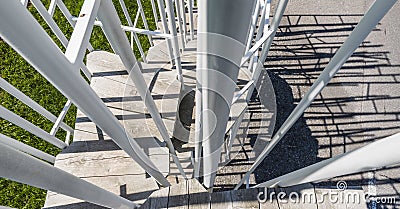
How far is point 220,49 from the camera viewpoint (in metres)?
0.55

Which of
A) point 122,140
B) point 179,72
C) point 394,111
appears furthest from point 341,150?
point 122,140

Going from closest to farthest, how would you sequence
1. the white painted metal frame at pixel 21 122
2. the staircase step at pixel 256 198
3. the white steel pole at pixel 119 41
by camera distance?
1. the white steel pole at pixel 119 41
2. the white painted metal frame at pixel 21 122
3. the staircase step at pixel 256 198

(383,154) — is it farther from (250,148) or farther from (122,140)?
(250,148)

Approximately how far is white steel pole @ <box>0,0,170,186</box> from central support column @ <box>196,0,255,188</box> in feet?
0.78

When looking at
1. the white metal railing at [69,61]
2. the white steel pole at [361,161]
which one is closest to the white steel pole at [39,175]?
the white metal railing at [69,61]

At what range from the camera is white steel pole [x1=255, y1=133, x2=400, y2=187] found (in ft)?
2.01

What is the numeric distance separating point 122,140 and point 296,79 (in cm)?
165

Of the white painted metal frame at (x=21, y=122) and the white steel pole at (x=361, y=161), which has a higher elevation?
the white painted metal frame at (x=21, y=122)

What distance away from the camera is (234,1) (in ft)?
1.44

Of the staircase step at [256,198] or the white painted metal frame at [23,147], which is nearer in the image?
the white painted metal frame at [23,147]

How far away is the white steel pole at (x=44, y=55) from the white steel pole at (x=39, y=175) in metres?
0.14

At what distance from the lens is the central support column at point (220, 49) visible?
467mm

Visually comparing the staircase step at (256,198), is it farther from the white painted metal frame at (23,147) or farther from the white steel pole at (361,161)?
the white painted metal frame at (23,147)

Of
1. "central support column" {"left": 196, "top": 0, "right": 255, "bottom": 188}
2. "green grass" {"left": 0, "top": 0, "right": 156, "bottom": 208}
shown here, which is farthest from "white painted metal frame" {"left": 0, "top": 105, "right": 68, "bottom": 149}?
"green grass" {"left": 0, "top": 0, "right": 156, "bottom": 208}
